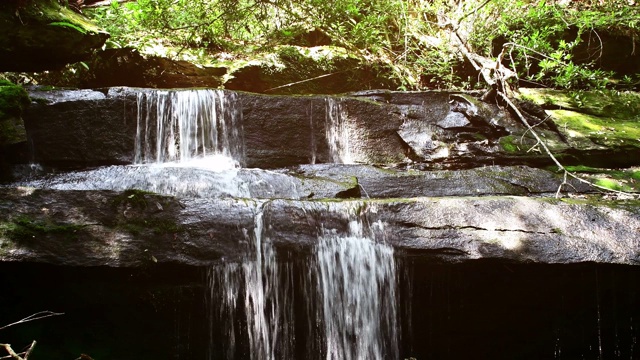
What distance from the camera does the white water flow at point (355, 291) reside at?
355 cm

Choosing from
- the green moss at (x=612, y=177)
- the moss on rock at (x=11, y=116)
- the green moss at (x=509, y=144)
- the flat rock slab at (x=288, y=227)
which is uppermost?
the moss on rock at (x=11, y=116)

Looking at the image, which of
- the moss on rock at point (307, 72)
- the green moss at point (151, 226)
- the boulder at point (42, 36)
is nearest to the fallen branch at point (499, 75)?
the moss on rock at point (307, 72)

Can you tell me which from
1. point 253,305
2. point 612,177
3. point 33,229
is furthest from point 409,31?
point 33,229

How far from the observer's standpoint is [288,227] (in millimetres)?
3520

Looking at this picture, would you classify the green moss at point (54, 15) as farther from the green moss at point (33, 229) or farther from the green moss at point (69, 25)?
the green moss at point (33, 229)

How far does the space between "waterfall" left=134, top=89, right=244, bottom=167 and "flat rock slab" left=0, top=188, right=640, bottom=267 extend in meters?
2.37

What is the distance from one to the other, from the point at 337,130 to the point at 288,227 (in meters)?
3.06

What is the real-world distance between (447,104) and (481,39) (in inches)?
91.6

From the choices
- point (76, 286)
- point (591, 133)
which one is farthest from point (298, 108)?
point (591, 133)

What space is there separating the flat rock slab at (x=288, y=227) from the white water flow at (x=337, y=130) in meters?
2.52

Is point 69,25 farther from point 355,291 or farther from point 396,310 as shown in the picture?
point 396,310

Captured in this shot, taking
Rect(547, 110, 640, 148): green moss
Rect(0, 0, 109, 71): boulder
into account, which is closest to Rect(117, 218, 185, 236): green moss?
Rect(0, 0, 109, 71): boulder

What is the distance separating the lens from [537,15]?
7766 mm

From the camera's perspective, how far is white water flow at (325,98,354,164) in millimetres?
6270
